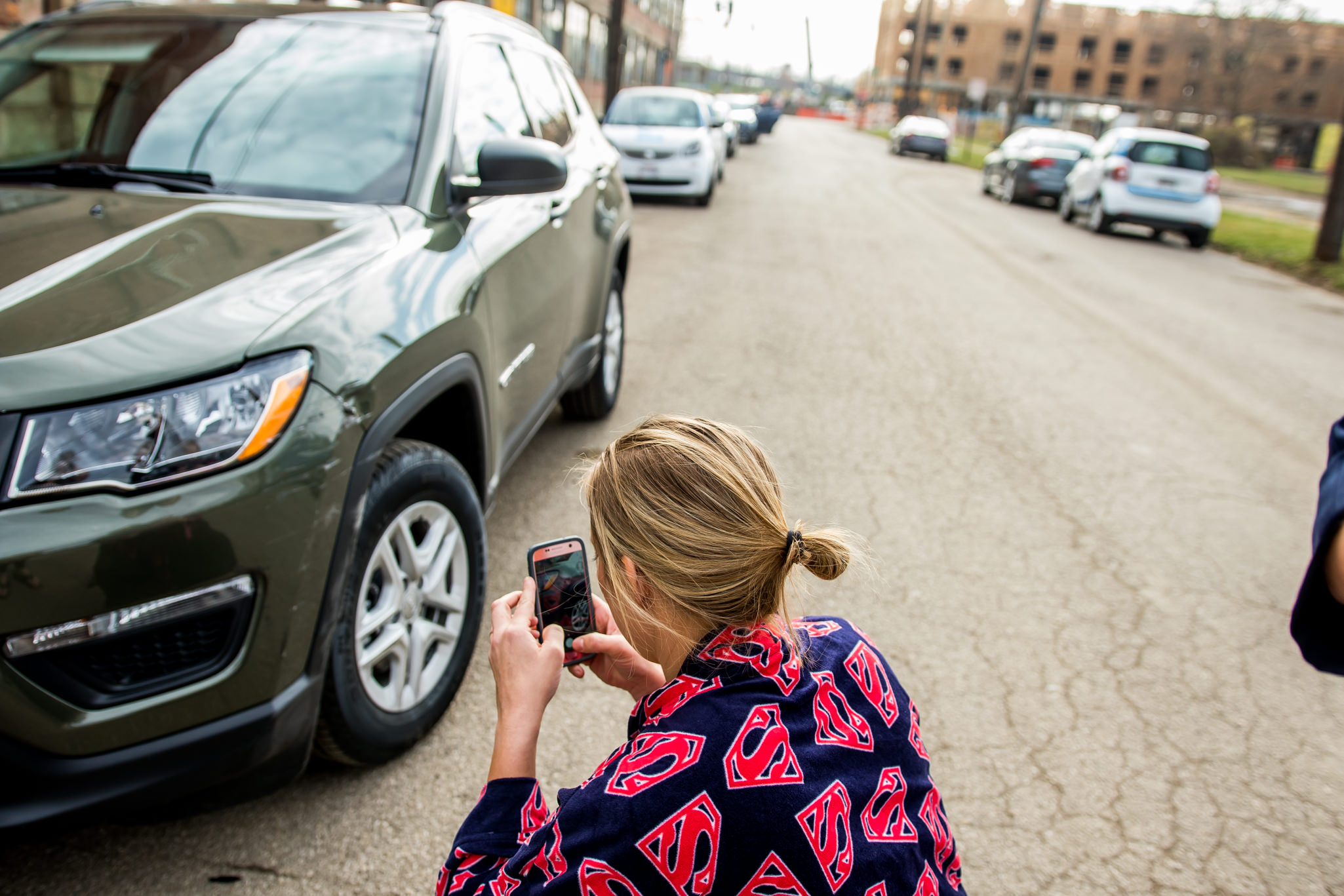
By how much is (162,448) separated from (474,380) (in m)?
1.05

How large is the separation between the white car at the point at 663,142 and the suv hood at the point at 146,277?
442 inches

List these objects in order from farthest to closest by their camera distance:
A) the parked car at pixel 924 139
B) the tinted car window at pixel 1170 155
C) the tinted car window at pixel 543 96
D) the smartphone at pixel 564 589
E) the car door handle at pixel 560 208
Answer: the parked car at pixel 924 139
the tinted car window at pixel 1170 155
the tinted car window at pixel 543 96
the car door handle at pixel 560 208
the smartphone at pixel 564 589

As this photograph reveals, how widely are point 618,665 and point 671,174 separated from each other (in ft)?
42.2

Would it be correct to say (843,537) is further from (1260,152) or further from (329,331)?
(1260,152)

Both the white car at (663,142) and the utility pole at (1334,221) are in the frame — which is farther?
the white car at (663,142)

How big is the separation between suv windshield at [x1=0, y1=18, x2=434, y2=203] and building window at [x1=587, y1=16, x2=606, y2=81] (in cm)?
3785

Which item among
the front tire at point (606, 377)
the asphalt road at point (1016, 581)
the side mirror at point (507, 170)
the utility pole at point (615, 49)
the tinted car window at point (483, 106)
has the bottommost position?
the asphalt road at point (1016, 581)

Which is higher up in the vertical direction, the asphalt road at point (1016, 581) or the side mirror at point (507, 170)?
the side mirror at point (507, 170)

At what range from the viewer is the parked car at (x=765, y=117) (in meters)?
37.4

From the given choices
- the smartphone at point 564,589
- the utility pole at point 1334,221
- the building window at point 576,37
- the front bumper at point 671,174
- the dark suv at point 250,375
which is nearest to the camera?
the smartphone at point 564,589

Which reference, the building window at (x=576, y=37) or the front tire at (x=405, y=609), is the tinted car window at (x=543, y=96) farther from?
the building window at (x=576, y=37)

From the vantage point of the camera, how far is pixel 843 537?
4.53 ft

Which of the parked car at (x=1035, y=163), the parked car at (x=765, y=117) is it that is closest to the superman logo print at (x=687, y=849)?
the parked car at (x=1035, y=163)

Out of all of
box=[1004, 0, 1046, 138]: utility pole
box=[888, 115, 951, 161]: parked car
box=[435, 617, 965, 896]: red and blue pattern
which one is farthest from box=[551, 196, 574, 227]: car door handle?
box=[1004, 0, 1046, 138]: utility pole
